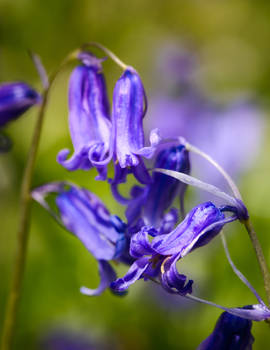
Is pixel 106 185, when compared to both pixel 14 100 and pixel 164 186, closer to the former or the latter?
pixel 14 100

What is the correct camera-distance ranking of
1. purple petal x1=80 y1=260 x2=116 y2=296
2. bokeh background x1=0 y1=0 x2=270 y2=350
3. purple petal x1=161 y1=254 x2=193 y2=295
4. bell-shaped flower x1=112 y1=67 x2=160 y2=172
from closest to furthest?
purple petal x1=161 y1=254 x2=193 y2=295
bell-shaped flower x1=112 y1=67 x2=160 y2=172
purple petal x1=80 y1=260 x2=116 y2=296
bokeh background x1=0 y1=0 x2=270 y2=350

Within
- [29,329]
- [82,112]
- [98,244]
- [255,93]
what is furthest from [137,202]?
[255,93]

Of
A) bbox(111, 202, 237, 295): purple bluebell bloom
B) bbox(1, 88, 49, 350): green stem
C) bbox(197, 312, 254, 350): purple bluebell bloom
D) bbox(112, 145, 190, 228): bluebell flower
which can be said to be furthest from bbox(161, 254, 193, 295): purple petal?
bbox(1, 88, 49, 350): green stem

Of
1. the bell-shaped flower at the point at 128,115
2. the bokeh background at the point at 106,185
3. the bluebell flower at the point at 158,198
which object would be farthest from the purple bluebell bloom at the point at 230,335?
the bokeh background at the point at 106,185

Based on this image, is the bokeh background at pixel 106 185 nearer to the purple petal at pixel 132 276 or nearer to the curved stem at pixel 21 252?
the curved stem at pixel 21 252

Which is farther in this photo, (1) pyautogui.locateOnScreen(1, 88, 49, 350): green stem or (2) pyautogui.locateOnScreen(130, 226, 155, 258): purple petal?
(1) pyautogui.locateOnScreen(1, 88, 49, 350): green stem

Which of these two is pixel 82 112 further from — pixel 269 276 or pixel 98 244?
pixel 269 276

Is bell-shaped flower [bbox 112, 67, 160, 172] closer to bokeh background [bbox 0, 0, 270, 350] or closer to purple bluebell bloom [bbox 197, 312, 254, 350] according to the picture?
purple bluebell bloom [bbox 197, 312, 254, 350]
